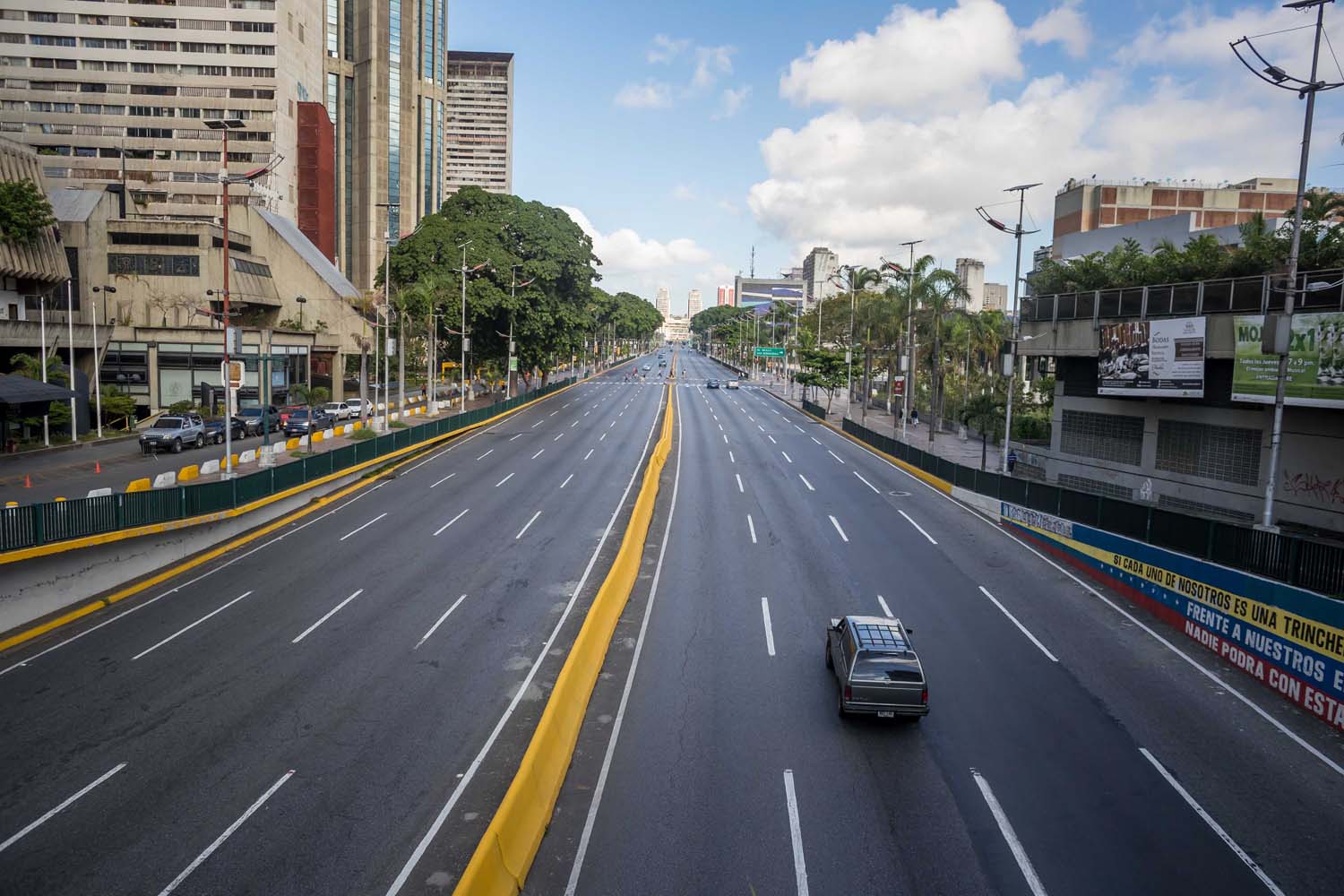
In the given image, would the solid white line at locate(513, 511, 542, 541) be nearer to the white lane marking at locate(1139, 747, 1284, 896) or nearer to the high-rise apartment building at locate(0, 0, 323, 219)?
the white lane marking at locate(1139, 747, 1284, 896)

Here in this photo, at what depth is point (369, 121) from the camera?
14338cm

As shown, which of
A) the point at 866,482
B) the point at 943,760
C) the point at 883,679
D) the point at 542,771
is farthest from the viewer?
the point at 866,482

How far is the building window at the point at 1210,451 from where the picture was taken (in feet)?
103

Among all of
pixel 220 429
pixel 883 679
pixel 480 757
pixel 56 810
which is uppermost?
pixel 220 429

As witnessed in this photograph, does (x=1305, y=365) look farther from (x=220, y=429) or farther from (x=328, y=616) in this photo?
(x=220, y=429)

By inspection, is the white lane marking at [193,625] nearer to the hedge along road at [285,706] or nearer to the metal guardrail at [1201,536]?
the hedge along road at [285,706]

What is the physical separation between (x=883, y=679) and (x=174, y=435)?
129ft

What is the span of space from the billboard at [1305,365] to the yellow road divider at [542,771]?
68.6ft

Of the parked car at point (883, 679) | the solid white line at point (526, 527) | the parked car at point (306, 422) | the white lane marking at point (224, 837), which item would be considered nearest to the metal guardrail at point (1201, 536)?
the parked car at point (883, 679)

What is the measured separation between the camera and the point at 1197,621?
21.0m

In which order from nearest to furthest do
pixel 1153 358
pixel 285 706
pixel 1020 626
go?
pixel 285 706 < pixel 1020 626 < pixel 1153 358

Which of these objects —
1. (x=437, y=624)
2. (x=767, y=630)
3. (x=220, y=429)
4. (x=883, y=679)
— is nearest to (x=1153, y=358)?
(x=767, y=630)

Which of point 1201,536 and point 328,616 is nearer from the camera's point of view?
point 328,616

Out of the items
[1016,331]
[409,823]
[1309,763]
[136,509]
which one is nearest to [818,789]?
[409,823]
